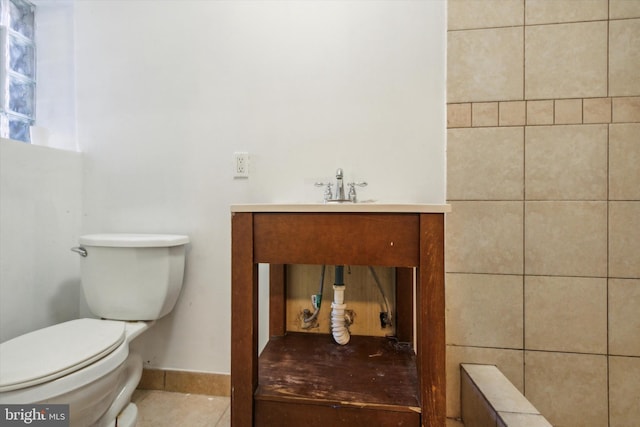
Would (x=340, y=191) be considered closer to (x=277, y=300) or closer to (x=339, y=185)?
(x=339, y=185)

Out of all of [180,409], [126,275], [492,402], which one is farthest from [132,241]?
[492,402]

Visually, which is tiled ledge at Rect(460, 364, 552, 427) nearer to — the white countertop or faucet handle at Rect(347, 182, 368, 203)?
the white countertop

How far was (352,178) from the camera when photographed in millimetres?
1187

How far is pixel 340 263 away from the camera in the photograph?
77 centimetres

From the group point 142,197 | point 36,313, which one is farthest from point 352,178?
point 36,313

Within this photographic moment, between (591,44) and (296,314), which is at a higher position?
(591,44)

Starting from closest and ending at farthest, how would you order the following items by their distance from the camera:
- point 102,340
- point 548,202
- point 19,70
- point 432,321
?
1. point 432,321
2. point 102,340
3. point 548,202
4. point 19,70

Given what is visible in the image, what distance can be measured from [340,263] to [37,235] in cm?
128

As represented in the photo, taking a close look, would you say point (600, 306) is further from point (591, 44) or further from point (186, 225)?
point (186, 225)

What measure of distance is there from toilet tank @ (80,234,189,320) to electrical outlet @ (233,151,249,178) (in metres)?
0.37

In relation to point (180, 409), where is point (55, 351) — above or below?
above

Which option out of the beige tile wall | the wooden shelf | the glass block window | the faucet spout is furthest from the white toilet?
the beige tile wall

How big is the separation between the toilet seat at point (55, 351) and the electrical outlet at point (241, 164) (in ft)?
2.27

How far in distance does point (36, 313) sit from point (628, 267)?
7.44 ft
